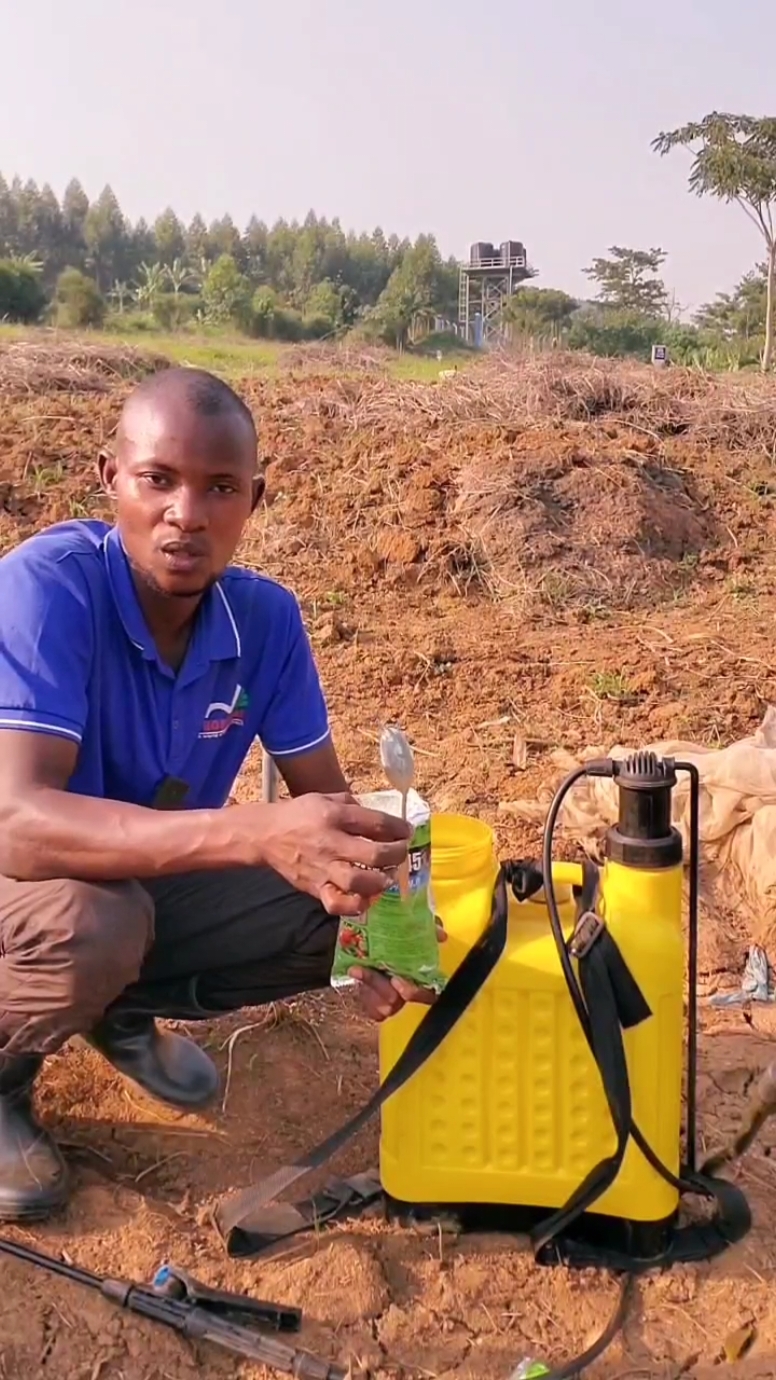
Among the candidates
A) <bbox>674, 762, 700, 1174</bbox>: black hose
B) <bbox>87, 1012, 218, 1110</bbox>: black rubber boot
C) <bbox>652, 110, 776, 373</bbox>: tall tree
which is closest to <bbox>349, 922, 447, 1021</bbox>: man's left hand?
<bbox>674, 762, 700, 1174</bbox>: black hose

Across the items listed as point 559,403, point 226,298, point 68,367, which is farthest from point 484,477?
point 226,298

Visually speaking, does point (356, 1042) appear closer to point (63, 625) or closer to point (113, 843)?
point (113, 843)

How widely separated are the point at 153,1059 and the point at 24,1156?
0.91ft

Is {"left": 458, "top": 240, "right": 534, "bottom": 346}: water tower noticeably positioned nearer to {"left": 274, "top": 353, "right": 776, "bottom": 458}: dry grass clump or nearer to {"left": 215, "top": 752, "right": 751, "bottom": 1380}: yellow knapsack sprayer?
{"left": 274, "top": 353, "right": 776, "bottom": 458}: dry grass clump

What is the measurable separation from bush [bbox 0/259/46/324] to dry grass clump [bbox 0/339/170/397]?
58.6ft

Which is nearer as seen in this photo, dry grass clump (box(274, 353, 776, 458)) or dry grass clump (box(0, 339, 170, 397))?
dry grass clump (box(274, 353, 776, 458))

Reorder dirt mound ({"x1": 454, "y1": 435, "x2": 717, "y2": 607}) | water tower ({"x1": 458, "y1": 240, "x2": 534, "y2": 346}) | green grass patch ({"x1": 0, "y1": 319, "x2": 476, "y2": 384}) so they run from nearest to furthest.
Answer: dirt mound ({"x1": 454, "y1": 435, "x2": 717, "y2": 607}) → green grass patch ({"x1": 0, "y1": 319, "x2": 476, "y2": 384}) → water tower ({"x1": 458, "y1": 240, "x2": 534, "y2": 346})

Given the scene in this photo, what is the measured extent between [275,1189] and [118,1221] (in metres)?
0.27

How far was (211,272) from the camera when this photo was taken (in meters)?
43.4

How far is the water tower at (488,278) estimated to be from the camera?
39706 millimetres

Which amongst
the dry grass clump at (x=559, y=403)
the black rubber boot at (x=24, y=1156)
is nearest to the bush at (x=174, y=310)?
the dry grass clump at (x=559, y=403)

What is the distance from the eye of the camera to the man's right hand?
155 centimetres

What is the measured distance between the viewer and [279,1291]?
1.80m

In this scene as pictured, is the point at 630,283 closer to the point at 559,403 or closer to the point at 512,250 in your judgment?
the point at 512,250
